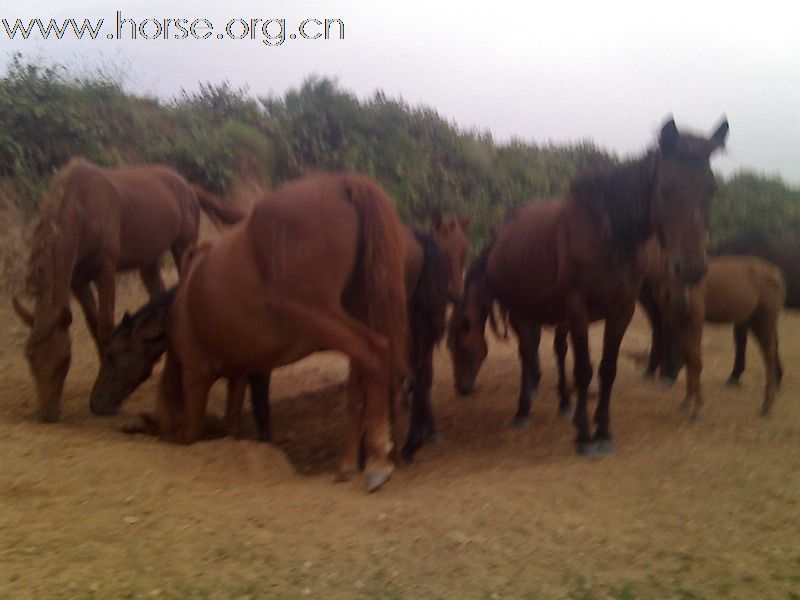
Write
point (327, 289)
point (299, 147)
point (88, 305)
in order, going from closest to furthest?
1. point (327, 289)
2. point (88, 305)
3. point (299, 147)

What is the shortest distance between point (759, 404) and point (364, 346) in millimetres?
4682

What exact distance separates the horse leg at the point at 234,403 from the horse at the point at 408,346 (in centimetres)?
1

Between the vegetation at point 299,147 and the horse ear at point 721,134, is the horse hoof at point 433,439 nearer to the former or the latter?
the horse ear at point 721,134

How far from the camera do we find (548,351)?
33.9 feet

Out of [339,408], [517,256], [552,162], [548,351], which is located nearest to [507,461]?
[517,256]

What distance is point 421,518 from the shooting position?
3.60 m

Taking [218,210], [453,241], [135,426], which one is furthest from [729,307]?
[218,210]

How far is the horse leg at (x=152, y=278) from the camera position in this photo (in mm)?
8797

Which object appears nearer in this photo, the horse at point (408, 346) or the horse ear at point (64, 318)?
the horse at point (408, 346)

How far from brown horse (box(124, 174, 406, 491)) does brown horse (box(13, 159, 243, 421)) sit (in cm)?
194

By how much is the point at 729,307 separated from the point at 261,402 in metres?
4.37

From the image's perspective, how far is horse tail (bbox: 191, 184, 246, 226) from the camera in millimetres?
8666

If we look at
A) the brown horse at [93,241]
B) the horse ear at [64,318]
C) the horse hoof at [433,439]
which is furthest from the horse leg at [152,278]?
the horse hoof at [433,439]

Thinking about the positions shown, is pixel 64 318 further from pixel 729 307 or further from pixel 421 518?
pixel 729 307
